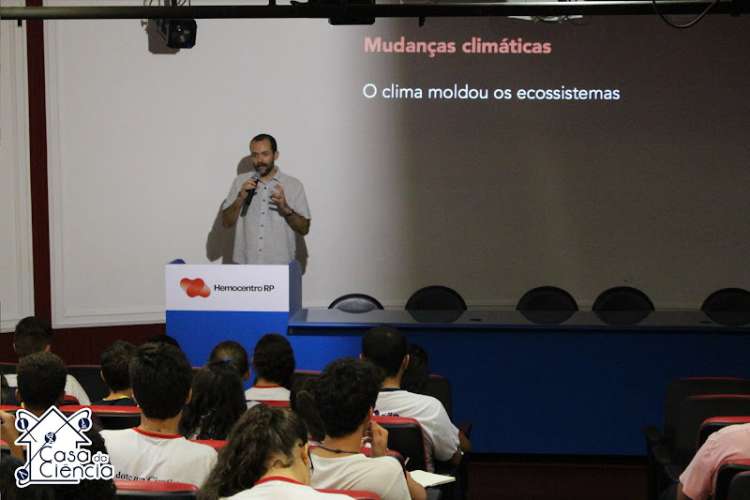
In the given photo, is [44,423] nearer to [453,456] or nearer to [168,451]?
[168,451]

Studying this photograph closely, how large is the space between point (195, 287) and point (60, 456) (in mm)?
4256

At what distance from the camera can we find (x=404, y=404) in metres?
3.95

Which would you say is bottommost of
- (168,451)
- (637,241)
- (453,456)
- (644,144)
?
(453,456)

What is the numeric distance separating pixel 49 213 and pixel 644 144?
196 inches

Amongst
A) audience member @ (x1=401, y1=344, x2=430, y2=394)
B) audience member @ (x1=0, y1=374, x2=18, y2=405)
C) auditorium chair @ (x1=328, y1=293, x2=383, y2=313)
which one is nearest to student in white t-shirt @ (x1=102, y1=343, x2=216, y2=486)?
audience member @ (x1=0, y1=374, x2=18, y2=405)

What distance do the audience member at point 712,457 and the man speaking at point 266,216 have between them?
4.63 meters

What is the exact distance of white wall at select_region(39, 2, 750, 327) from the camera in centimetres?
860

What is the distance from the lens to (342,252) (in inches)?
348

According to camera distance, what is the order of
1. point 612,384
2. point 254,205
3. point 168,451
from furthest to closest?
1. point 254,205
2. point 612,384
3. point 168,451

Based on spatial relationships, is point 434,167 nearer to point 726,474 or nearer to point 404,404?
point 404,404

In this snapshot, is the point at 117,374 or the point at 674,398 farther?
the point at 674,398

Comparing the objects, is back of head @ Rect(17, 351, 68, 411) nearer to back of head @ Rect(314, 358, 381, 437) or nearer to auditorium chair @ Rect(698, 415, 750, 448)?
back of head @ Rect(314, 358, 381, 437)

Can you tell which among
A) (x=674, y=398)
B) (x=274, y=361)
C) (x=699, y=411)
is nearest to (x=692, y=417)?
(x=699, y=411)

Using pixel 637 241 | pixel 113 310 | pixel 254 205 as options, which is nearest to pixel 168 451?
pixel 254 205
